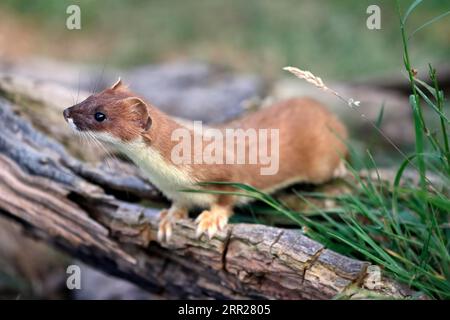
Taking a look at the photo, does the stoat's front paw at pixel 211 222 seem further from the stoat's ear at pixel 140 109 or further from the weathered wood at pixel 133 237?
the stoat's ear at pixel 140 109

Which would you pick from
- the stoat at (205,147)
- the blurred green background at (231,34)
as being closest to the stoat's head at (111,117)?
the stoat at (205,147)

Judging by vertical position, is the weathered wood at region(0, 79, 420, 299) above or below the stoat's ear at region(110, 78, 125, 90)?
below

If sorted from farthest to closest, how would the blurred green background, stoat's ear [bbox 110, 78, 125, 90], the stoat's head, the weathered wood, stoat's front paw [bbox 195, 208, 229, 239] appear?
the blurred green background < stoat's ear [bbox 110, 78, 125, 90] < stoat's front paw [bbox 195, 208, 229, 239] < the stoat's head < the weathered wood

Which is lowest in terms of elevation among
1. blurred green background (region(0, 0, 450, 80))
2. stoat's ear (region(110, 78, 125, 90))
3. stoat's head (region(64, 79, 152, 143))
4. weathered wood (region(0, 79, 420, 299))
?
weathered wood (region(0, 79, 420, 299))

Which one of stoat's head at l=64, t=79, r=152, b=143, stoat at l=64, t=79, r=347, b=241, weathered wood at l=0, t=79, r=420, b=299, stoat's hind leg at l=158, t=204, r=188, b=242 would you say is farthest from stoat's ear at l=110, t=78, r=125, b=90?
stoat's hind leg at l=158, t=204, r=188, b=242

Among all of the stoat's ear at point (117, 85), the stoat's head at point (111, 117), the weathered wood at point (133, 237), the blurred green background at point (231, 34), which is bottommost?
the weathered wood at point (133, 237)

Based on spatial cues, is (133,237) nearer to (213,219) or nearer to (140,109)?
(213,219)

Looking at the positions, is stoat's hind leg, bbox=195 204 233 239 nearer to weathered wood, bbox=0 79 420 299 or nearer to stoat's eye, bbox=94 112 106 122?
weathered wood, bbox=0 79 420 299
